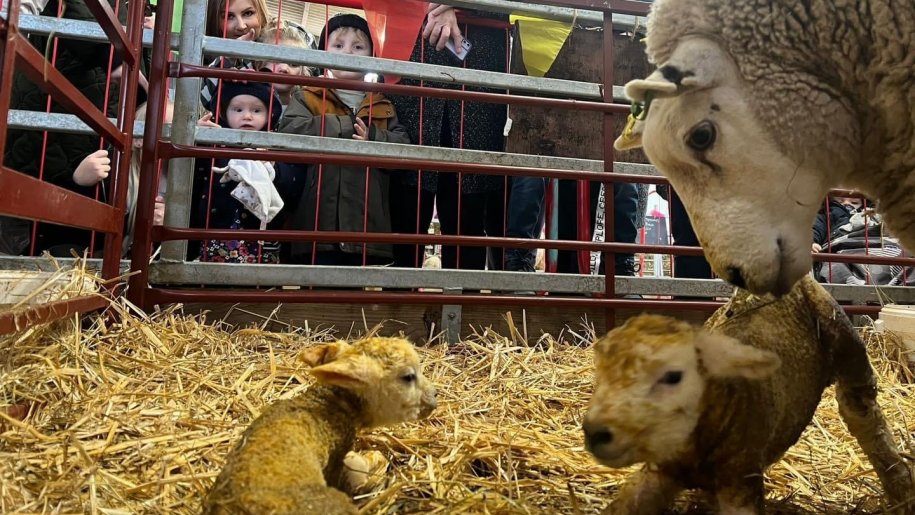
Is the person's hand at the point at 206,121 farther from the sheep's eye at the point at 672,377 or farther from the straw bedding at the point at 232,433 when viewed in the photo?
the sheep's eye at the point at 672,377

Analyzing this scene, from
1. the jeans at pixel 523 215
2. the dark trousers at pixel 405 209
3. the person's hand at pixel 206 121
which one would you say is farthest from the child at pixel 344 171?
the jeans at pixel 523 215

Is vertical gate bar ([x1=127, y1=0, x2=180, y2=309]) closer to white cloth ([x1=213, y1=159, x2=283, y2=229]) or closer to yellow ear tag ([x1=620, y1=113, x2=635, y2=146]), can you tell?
white cloth ([x1=213, y1=159, x2=283, y2=229])

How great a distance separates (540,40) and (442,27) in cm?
63

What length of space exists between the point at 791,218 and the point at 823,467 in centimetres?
78

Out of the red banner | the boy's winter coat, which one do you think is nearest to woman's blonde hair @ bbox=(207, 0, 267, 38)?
the boy's winter coat

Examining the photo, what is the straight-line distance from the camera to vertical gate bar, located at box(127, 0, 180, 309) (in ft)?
9.22

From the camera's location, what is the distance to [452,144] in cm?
393

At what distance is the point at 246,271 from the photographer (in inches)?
119

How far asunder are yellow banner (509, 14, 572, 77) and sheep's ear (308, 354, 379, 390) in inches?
115

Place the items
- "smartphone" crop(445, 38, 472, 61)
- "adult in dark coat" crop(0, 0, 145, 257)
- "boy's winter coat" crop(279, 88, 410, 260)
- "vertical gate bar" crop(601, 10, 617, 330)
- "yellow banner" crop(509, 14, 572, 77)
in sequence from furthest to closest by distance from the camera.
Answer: "smartphone" crop(445, 38, 472, 61) → "yellow banner" crop(509, 14, 572, 77) → "boy's winter coat" crop(279, 88, 410, 260) → "vertical gate bar" crop(601, 10, 617, 330) → "adult in dark coat" crop(0, 0, 145, 257)

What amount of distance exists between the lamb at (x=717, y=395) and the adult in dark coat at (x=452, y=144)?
2.54 metres

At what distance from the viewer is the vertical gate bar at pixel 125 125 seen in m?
2.60

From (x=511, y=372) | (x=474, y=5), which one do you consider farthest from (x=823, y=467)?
(x=474, y=5)

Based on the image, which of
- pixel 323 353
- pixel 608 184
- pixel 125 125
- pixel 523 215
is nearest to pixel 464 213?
pixel 523 215
